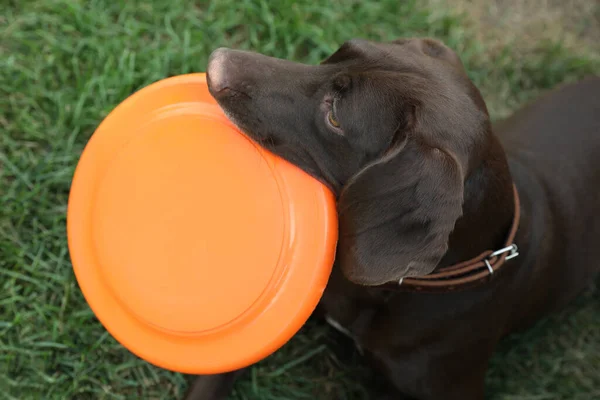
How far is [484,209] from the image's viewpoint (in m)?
2.62

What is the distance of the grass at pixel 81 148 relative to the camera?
3.36 m

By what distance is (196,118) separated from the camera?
2678 mm

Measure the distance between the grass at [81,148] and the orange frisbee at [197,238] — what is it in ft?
2.72

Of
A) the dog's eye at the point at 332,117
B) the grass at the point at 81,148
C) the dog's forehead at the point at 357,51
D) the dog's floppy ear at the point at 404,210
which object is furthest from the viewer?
the grass at the point at 81,148

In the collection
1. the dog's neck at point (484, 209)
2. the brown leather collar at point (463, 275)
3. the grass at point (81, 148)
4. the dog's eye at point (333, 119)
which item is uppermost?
the dog's eye at point (333, 119)

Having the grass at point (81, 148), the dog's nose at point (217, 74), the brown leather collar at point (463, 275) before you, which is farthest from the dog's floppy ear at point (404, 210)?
the grass at point (81, 148)

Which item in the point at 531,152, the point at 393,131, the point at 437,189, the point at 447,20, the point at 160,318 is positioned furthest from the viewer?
the point at 447,20

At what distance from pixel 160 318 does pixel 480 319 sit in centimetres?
140

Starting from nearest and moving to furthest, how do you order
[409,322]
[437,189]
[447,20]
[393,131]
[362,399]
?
[437,189] < [393,131] < [409,322] < [362,399] < [447,20]

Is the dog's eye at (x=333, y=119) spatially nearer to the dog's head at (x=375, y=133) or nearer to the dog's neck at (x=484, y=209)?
the dog's head at (x=375, y=133)

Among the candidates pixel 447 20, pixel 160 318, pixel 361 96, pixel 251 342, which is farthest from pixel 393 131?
pixel 447 20

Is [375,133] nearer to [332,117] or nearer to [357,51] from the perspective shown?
[332,117]

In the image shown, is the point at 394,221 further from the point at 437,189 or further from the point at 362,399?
the point at 362,399

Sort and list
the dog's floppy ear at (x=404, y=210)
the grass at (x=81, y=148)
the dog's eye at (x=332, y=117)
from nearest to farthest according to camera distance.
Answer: the dog's floppy ear at (x=404, y=210) < the dog's eye at (x=332, y=117) < the grass at (x=81, y=148)
